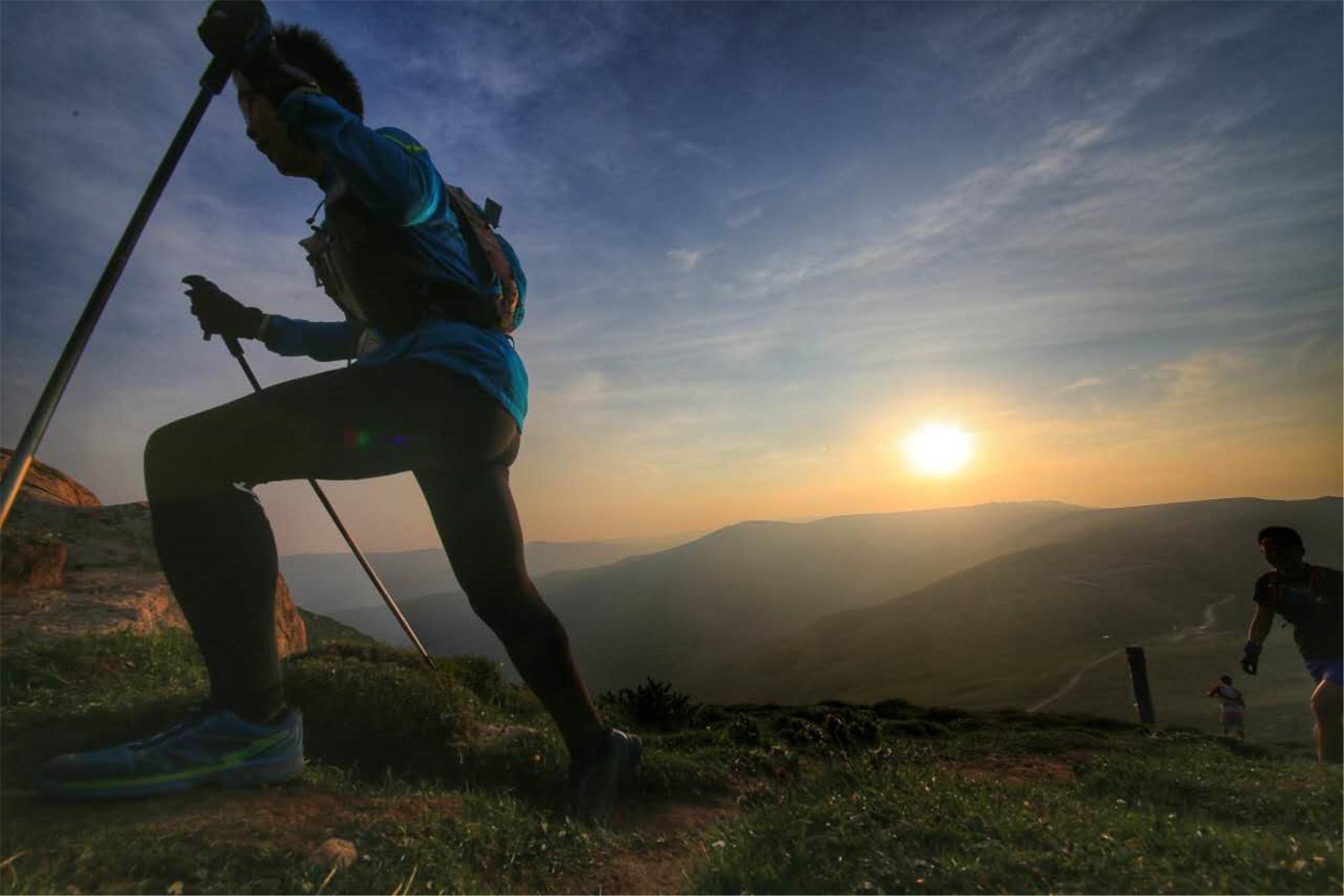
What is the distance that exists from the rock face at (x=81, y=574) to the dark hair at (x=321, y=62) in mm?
3104

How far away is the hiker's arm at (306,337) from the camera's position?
138 inches

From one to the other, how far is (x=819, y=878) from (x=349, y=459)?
95.4 inches

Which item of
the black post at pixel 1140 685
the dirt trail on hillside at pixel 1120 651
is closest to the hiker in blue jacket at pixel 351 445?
the black post at pixel 1140 685

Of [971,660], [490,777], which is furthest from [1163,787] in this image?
[971,660]

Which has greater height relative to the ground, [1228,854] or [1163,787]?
[1228,854]

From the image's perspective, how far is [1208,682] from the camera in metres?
27.7

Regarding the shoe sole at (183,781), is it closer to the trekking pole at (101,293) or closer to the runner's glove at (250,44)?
the trekking pole at (101,293)

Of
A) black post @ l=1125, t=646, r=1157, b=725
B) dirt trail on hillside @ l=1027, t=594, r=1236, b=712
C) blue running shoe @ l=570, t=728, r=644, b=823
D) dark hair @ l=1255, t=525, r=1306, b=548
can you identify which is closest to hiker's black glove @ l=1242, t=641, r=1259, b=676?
dark hair @ l=1255, t=525, r=1306, b=548

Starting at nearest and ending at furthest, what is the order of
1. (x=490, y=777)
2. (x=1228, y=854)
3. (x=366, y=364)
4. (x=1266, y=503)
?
(x=1228, y=854) < (x=366, y=364) < (x=490, y=777) < (x=1266, y=503)

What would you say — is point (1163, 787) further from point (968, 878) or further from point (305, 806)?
point (305, 806)

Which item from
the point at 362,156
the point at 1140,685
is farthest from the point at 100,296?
the point at 1140,685

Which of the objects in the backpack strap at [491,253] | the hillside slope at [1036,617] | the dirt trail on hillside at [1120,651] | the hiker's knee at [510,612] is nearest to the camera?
the hiker's knee at [510,612]

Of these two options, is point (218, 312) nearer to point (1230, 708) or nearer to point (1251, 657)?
point (1251, 657)

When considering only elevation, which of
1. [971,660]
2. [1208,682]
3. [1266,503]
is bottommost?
[971,660]
